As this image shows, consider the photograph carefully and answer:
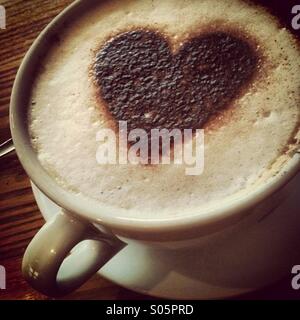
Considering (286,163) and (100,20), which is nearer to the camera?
(286,163)

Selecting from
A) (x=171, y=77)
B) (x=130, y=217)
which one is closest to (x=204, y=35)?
(x=171, y=77)

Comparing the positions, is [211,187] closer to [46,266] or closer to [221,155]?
[221,155]

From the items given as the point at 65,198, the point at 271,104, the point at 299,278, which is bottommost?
the point at 299,278

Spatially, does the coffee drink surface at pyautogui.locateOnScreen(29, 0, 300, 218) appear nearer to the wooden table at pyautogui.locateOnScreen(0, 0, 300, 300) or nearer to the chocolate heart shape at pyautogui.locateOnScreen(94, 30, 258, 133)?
the chocolate heart shape at pyautogui.locateOnScreen(94, 30, 258, 133)

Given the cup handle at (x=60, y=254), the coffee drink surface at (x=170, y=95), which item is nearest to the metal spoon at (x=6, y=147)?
the coffee drink surface at (x=170, y=95)

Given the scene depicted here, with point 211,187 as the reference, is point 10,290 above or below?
below

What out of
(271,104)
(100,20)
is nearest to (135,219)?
(271,104)

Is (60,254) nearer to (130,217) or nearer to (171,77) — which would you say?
(130,217)

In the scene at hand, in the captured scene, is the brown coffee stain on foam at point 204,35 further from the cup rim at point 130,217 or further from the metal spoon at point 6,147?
the metal spoon at point 6,147
